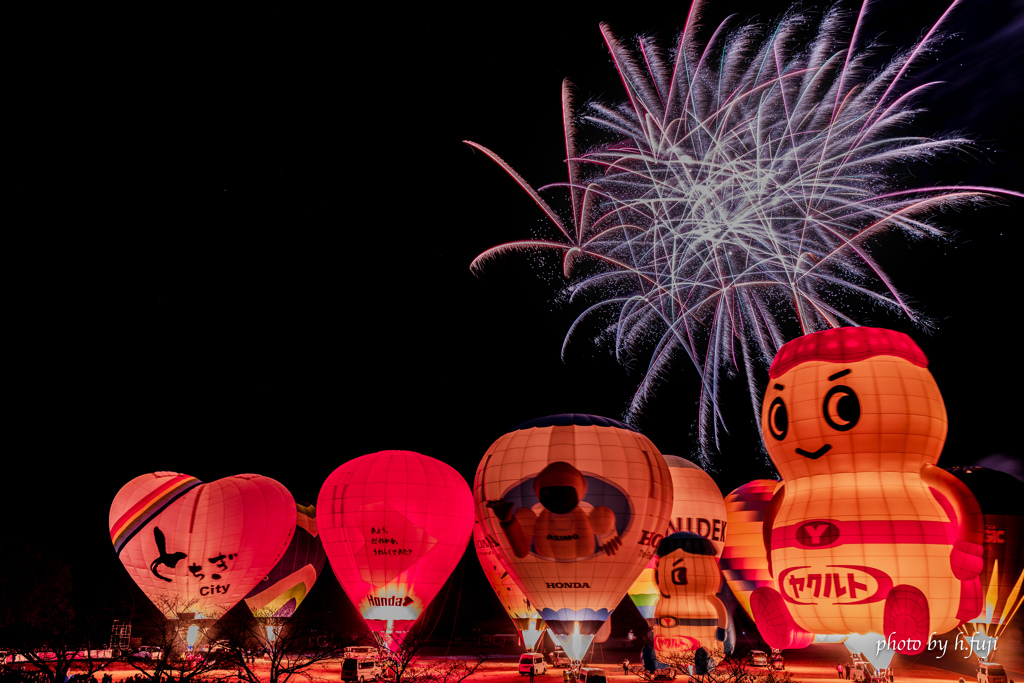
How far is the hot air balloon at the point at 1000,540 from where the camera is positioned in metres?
14.2

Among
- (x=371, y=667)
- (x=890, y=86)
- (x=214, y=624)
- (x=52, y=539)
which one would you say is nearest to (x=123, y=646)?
(x=214, y=624)

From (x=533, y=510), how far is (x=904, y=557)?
717 cm

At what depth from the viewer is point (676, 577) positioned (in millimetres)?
19578

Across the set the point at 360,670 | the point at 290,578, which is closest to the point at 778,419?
the point at 360,670

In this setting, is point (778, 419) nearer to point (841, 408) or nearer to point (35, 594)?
point (841, 408)

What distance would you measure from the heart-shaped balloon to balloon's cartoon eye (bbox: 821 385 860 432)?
16.4m

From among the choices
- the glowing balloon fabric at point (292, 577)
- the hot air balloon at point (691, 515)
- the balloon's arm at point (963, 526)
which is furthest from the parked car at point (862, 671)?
the glowing balloon fabric at point (292, 577)

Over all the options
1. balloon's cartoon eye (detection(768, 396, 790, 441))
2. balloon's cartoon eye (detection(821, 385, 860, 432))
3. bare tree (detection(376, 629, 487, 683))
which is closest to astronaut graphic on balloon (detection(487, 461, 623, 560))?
bare tree (detection(376, 629, 487, 683))

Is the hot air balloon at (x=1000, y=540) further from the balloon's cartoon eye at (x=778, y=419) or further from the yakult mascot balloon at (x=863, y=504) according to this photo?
the balloon's cartoon eye at (x=778, y=419)

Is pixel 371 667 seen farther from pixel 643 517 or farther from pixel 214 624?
pixel 643 517

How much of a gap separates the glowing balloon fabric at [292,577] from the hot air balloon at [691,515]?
11259 millimetres

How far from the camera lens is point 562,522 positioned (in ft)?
54.2

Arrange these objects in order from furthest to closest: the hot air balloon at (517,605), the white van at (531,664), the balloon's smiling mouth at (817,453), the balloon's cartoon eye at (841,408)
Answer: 1. the hot air balloon at (517,605)
2. the white van at (531,664)
3. the balloon's smiling mouth at (817,453)
4. the balloon's cartoon eye at (841,408)

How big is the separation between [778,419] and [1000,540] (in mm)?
4621
